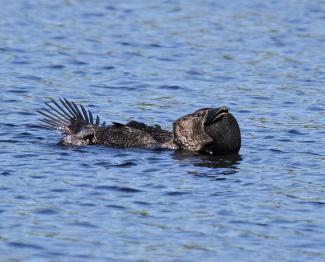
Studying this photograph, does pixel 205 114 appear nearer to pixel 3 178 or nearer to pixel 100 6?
pixel 3 178

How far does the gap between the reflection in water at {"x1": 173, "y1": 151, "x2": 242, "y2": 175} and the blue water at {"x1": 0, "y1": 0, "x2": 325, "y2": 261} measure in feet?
0.11

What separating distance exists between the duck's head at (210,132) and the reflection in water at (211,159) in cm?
10

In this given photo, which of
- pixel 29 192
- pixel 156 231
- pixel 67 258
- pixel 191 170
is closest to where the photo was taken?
pixel 67 258

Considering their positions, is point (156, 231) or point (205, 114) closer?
point (156, 231)

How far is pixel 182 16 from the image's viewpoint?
24422 millimetres

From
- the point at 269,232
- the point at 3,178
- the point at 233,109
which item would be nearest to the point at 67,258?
the point at 269,232

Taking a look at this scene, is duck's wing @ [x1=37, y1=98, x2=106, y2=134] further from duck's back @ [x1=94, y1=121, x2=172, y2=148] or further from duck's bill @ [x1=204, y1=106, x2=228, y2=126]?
duck's bill @ [x1=204, y1=106, x2=228, y2=126]

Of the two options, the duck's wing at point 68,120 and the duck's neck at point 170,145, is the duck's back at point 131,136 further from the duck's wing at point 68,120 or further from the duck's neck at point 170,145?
the duck's wing at point 68,120

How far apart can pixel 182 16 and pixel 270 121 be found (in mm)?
9305

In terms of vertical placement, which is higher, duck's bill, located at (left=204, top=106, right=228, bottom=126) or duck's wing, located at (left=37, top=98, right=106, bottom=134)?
duck's bill, located at (left=204, top=106, right=228, bottom=126)

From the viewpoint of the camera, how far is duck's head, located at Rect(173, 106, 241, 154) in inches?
519

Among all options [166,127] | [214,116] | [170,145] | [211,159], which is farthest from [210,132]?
[166,127]

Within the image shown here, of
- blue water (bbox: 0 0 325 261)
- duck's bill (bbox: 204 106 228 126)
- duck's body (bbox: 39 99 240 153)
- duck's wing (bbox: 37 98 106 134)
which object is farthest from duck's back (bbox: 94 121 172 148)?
duck's bill (bbox: 204 106 228 126)

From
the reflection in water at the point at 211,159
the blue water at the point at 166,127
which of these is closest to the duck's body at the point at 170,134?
the reflection in water at the point at 211,159
